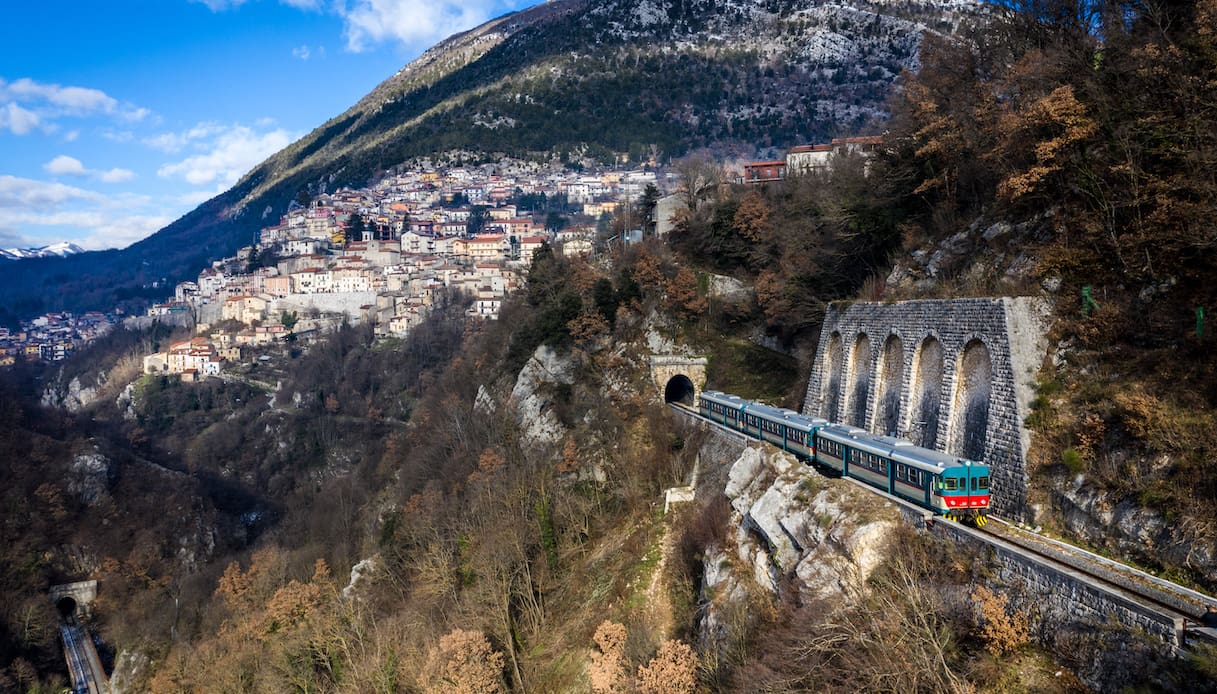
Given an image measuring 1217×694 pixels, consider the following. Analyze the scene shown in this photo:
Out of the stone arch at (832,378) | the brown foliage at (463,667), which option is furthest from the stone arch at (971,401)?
the brown foliage at (463,667)

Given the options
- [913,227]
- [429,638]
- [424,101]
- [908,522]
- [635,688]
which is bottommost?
[429,638]

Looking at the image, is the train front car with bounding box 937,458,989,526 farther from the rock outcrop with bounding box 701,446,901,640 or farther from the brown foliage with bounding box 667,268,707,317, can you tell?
the brown foliage with bounding box 667,268,707,317

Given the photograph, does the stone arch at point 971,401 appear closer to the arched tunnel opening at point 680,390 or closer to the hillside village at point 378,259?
the arched tunnel opening at point 680,390

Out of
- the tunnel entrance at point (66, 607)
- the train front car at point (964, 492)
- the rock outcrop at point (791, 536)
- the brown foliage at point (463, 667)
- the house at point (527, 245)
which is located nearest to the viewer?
the train front car at point (964, 492)

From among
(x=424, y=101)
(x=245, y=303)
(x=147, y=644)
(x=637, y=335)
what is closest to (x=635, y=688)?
(x=637, y=335)

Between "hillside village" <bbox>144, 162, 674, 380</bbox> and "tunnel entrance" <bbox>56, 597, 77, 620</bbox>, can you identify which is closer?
"tunnel entrance" <bbox>56, 597, 77, 620</bbox>

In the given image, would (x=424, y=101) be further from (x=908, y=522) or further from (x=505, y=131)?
(x=908, y=522)

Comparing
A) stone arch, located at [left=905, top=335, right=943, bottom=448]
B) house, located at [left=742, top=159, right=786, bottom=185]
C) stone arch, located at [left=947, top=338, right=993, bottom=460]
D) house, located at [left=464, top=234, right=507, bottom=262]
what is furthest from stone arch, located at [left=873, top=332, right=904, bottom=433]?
house, located at [left=464, top=234, right=507, bottom=262]
